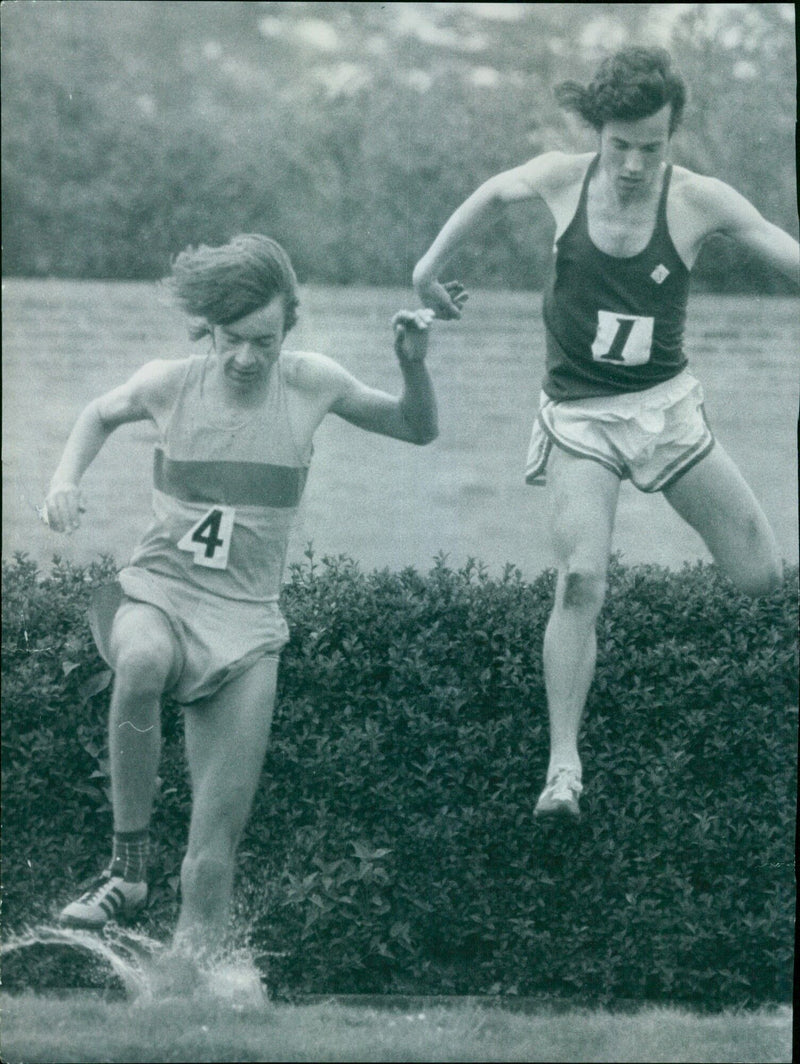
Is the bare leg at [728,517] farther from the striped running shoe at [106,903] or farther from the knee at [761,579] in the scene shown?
the striped running shoe at [106,903]

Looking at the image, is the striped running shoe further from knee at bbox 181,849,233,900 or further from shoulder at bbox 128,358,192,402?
shoulder at bbox 128,358,192,402

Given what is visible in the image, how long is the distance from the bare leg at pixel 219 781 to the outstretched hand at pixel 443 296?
47.2 inches

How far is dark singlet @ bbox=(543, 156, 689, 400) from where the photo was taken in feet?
16.6

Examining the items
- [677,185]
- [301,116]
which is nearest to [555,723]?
[677,185]

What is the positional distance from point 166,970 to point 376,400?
1859mm

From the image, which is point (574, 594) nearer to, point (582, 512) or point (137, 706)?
point (582, 512)

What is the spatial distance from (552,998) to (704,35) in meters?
4.05

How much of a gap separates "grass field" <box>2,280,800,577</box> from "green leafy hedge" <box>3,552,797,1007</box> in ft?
1.54

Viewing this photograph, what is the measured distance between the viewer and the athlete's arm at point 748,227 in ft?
16.6

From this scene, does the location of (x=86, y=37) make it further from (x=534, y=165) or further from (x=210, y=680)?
(x=210, y=680)

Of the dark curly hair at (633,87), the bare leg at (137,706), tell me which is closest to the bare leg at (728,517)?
the dark curly hair at (633,87)

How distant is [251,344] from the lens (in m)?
5.06

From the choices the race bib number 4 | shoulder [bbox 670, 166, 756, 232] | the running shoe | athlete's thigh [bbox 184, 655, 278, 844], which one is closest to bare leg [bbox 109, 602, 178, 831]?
athlete's thigh [bbox 184, 655, 278, 844]

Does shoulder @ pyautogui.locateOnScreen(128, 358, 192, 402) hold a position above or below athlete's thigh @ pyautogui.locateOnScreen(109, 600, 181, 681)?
above
